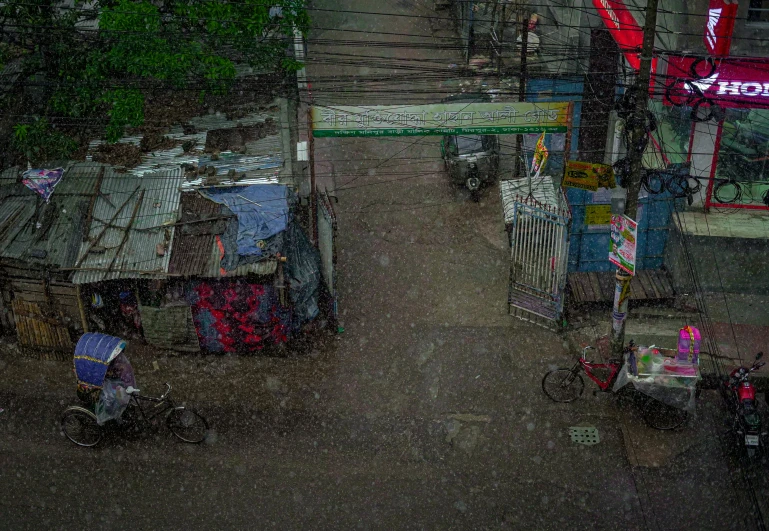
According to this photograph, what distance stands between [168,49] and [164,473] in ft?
24.9

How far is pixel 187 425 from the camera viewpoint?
12164 mm

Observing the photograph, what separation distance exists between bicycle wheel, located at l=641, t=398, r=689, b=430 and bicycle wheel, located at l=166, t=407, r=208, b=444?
7158 millimetres

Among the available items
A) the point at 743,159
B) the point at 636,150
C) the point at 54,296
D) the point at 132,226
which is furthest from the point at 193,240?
the point at 743,159

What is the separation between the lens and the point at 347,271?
656 inches

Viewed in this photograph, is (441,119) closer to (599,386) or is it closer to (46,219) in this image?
(599,386)

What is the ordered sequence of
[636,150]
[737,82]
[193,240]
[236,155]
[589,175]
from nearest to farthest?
[636,150]
[589,175]
[737,82]
[193,240]
[236,155]

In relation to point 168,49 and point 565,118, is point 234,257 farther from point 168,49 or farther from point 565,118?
point 565,118

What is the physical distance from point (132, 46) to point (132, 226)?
3.34 metres

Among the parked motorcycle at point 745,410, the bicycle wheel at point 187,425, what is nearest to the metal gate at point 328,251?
the bicycle wheel at point 187,425

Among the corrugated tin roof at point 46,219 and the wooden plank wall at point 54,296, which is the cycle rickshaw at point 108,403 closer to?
the wooden plank wall at point 54,296

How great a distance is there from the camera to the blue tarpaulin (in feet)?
44.4

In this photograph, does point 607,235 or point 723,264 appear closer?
point 723,264

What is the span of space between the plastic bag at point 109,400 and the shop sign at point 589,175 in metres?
8.11

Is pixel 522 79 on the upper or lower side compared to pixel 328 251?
upper
